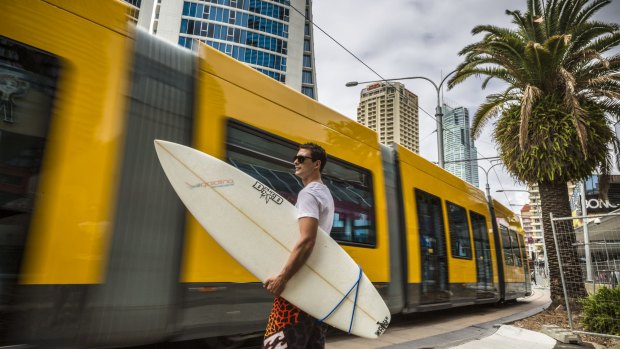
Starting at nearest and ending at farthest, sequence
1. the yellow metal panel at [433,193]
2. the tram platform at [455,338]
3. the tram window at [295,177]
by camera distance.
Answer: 1. the tram window at [295,177]
2. the tram platform at [455,338]
3. the yellow metal panel at [433,193]

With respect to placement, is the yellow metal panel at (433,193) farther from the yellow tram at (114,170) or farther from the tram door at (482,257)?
the yellow tram at (114,170)

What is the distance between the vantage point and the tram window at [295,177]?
13.6 feet

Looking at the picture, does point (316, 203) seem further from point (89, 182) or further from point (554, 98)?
point (554, 98)

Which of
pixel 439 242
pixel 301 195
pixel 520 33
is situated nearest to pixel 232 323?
pixel 301 195

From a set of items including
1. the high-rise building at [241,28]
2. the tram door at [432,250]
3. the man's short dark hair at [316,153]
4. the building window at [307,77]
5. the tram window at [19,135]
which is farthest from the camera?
the building window at [307,77]

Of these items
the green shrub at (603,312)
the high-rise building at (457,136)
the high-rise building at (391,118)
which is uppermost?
the high-rise building at (391,118)

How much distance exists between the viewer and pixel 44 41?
2947mm

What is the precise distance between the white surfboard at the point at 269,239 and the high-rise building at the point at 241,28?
5286cm

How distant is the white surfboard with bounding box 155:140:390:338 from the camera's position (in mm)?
2277

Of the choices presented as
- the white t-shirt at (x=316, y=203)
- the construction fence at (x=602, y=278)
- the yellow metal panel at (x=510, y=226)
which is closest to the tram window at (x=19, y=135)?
the white t-shirt at (x=316, y=203)

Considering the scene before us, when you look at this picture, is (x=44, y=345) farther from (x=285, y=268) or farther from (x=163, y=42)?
(x=163, y=42)

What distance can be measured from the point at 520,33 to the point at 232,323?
1190 cm

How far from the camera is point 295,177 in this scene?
4.73 meters

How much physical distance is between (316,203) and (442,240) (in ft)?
21.3
